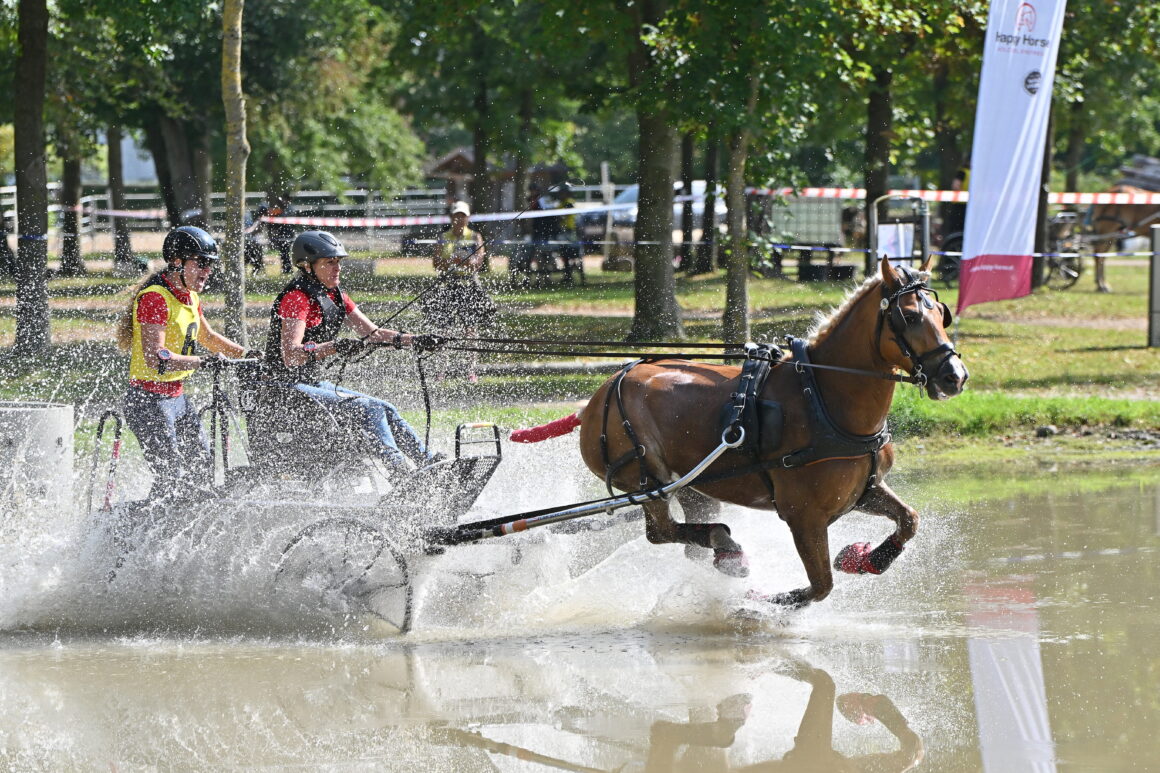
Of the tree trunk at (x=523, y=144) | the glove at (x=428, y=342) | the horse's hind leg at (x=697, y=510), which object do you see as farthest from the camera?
the tree trunk at (x=523, y=144)

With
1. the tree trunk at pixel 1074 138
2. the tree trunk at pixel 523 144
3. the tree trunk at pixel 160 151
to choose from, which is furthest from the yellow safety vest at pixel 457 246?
the tree trunk at pixel 1074 138

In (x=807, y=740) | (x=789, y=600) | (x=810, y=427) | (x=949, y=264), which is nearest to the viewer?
(x=807, y=740)

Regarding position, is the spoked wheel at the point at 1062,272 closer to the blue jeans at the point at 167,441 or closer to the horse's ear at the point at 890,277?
the horse's ear at the point at 890,277

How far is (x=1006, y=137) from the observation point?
41.5 feet

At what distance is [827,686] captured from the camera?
600cm

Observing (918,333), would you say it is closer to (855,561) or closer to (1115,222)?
(855,561)

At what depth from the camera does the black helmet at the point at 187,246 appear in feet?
24.0

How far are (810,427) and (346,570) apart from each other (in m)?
2.35

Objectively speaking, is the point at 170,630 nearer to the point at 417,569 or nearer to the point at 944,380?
the point at 417,569

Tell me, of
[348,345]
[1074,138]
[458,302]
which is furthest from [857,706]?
[1074,138]

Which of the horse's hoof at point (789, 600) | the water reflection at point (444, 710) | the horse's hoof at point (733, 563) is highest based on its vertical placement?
the horse's hoof at point (733, 563)

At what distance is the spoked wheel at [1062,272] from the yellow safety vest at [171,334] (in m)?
18.3

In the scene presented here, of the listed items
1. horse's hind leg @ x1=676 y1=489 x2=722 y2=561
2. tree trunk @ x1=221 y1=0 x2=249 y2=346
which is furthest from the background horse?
horse's hind leg @ x1=676 y1=489 x2=722 y2=561

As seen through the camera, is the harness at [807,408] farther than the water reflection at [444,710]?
Yes
